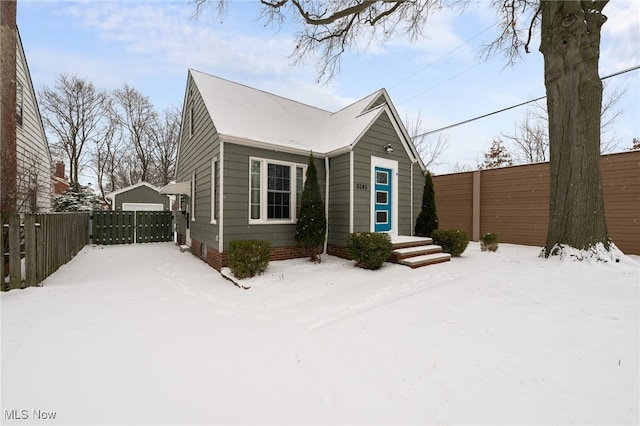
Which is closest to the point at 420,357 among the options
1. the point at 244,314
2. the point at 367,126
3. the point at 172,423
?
the point at 172,423

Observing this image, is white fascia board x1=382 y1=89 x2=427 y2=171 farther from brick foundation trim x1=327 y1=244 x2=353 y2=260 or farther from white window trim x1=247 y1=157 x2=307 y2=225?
brick foundation trim x1=327 y1=244 x2=353 y2=260

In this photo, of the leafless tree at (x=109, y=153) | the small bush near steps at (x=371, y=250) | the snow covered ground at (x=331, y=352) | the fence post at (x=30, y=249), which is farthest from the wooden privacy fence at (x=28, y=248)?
the leafless tree at (x=109, y=153)

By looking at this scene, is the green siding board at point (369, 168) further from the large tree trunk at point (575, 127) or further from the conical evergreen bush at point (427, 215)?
the large tree trunk at point (575, 127)

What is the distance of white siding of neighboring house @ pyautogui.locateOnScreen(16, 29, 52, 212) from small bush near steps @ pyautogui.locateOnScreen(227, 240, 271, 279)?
635cm

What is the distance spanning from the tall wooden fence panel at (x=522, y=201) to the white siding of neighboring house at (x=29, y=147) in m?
15.7

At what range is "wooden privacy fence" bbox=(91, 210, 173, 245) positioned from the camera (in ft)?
39.5

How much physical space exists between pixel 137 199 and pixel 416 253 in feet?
63.4

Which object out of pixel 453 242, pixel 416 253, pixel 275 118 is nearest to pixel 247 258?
pixel 416 253

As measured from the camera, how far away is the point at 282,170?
308 inches

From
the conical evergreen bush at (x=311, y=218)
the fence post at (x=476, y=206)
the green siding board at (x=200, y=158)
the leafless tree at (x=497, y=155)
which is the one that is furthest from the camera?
the leafless tree at (x=497, y=155)

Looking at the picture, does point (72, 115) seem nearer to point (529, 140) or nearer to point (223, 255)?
point (223, 255)

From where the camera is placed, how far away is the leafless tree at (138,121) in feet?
79.1

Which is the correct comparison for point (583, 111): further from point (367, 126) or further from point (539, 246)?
point (539, 246)

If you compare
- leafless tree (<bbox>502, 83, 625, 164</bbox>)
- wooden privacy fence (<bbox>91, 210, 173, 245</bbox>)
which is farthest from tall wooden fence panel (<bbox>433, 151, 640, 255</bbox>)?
wooden privacy fence (<bbox>91, 210, 173, 245</bbox>)
